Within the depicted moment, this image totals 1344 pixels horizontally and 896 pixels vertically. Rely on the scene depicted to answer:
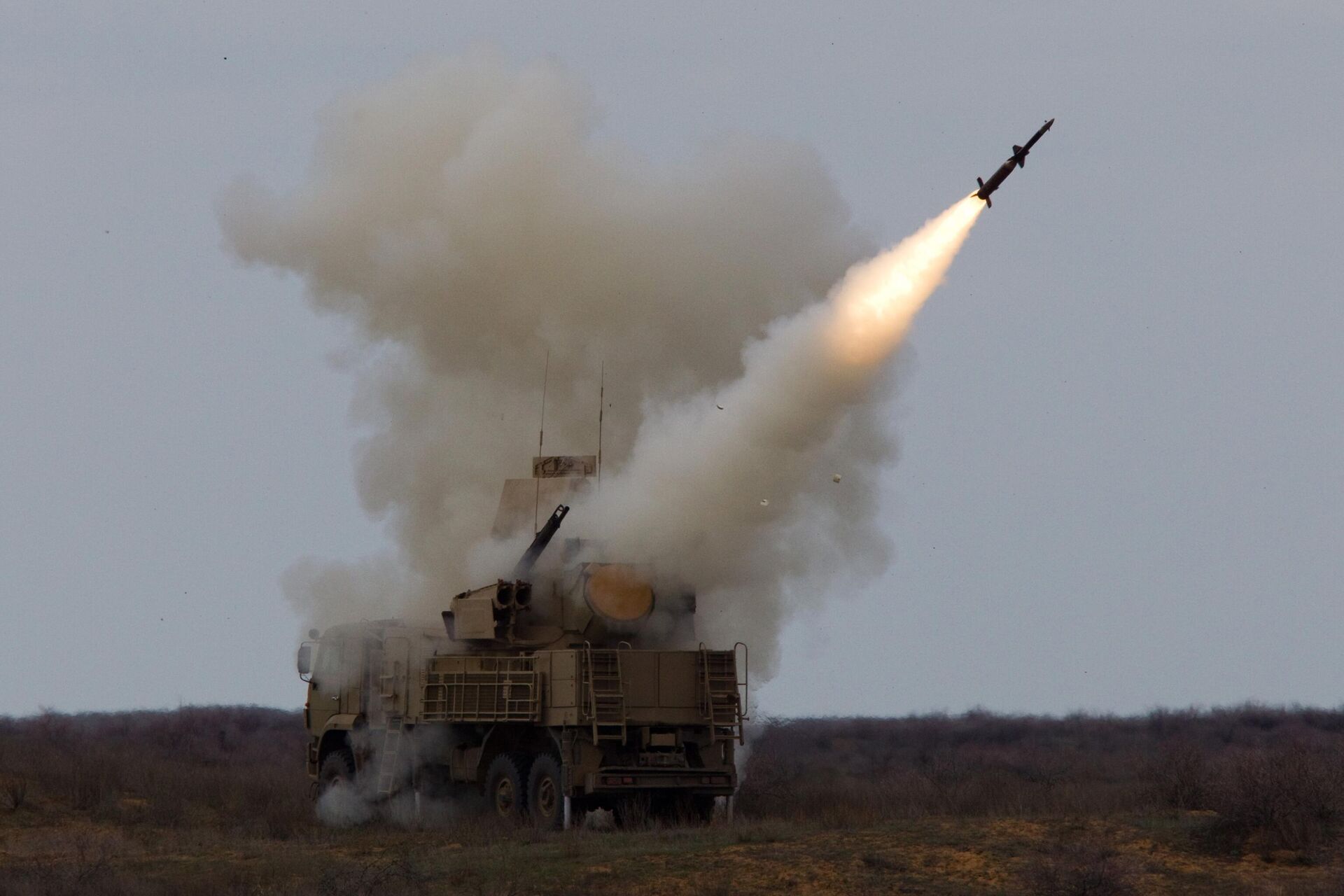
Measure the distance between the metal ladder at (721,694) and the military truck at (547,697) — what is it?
0.06ft

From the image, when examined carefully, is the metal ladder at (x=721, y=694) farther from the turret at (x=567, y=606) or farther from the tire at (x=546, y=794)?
the tire at (x=546, y=794)

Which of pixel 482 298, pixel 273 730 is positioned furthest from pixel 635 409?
pixel 273 730

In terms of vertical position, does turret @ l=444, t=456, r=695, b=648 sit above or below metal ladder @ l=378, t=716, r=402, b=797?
above

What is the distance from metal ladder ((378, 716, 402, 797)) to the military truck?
0.07 feet

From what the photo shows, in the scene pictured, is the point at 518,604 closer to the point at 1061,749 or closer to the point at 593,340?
the point at 593,340

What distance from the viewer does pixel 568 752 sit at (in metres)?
22.8

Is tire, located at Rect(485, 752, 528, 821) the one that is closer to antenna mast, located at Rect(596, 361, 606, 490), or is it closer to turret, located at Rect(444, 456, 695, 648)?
turret, located at Rect(444, 456, 695, 648)

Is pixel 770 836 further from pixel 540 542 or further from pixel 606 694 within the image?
pixel 540 542

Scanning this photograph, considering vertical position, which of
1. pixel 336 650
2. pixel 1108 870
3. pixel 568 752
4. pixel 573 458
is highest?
pixel 573 458

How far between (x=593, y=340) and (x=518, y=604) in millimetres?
7063

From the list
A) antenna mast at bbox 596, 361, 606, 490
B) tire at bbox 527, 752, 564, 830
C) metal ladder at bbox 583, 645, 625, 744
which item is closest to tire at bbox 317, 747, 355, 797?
tire at bbox 527, 752, 564, 830

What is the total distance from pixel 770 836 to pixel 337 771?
374 inches

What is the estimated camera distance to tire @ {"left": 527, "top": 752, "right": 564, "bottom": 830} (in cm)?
2294

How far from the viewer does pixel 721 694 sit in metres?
23.5
